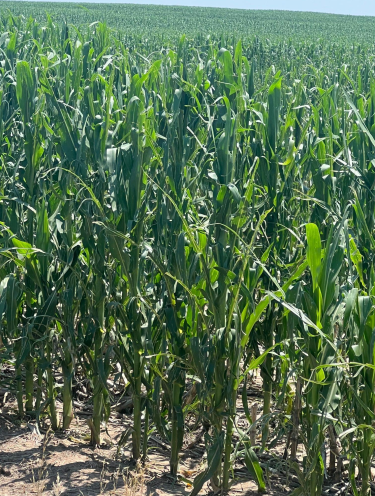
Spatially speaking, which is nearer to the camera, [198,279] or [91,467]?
[198,279]

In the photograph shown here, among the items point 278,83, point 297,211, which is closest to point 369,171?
point 297,211

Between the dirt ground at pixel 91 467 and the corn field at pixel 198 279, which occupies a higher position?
the corn field at pixel 198 279

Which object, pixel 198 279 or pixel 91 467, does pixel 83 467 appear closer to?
pixel 91 467

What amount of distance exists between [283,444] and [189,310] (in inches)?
36.7

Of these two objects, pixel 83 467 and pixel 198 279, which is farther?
pixel 83 467

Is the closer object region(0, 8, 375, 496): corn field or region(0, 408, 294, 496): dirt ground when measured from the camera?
region(0, 8, 375, 496): corn field

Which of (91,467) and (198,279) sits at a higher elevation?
(198,279)

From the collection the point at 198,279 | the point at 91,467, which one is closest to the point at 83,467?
the point at 91,467

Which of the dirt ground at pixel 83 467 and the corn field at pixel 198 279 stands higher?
the corn field at pixel 198 279

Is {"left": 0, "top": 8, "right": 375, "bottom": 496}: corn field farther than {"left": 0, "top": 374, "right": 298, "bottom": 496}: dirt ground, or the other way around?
{"left": 0, "top": 374, "right": 298, "bottom": 496}: dirt ground

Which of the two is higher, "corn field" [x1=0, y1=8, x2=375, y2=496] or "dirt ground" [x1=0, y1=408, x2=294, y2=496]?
"corn field" [x1=0, y1=8, x2=375, y2=496]

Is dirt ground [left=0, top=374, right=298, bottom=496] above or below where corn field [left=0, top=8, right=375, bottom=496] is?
below

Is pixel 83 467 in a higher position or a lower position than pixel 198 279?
lower

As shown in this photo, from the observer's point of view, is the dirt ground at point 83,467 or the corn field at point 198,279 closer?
the corn field at point 198,279
